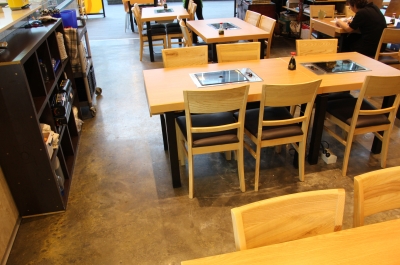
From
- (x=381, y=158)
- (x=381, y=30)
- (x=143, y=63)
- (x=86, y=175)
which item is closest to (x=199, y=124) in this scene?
(x=86, y=175)

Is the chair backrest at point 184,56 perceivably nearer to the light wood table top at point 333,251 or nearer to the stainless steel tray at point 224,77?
the stainless steel tray at point 224,77

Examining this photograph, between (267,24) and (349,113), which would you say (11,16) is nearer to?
(349,113)

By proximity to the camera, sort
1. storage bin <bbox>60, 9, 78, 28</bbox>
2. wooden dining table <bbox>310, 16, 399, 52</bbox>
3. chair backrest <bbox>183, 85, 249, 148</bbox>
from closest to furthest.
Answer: chair backrest <bbox>183, 85, 249, 148</bbox>
storage bin <bbox>60, 9, 78, 28</bbox>
wooden dining table <bbox>310, 16, 399, 52</bbox>

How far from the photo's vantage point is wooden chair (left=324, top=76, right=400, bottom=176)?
→ 2.26 m

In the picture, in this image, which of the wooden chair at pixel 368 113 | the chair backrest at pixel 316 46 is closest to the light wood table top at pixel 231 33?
the chair backrest at pixel 316 46

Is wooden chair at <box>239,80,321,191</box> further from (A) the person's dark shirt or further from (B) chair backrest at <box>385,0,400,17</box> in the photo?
(B) chair backrest at <box>385,0,400,17</box>

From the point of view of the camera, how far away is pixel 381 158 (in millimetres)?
2715

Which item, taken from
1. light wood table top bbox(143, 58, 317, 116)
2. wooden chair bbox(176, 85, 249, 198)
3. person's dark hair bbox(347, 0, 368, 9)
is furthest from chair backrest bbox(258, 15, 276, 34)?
wooden chair bbox(176, 85, 249, 198)

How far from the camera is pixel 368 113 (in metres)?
2.41

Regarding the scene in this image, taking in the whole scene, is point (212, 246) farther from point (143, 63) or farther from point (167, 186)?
point (143, 63)

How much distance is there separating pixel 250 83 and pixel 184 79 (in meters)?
0.53

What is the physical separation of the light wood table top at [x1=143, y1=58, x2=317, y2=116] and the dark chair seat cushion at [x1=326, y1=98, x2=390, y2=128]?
388 millimetres

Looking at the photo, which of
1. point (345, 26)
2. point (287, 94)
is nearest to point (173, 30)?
point (345, 26)

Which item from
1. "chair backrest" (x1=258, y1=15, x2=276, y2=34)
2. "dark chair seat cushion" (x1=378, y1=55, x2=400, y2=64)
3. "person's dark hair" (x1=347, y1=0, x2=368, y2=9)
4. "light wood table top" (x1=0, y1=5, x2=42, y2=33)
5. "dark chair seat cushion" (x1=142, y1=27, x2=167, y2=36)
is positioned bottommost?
"dark chair seat cushion" (x1=378, y1=55, x2=400, y2=64)
